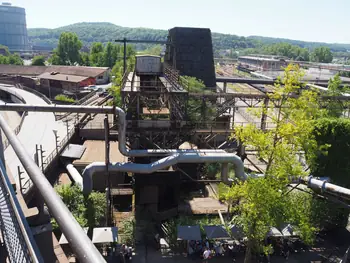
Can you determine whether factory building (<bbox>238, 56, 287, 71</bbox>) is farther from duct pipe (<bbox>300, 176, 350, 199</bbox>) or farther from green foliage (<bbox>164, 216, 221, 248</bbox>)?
green foliage (<bbox>164, 216, 221, 248</bbox>)

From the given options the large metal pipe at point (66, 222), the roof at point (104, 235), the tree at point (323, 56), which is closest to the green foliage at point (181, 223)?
the roof at point (104, 235)

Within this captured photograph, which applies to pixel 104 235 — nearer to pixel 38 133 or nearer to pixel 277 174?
pixel 277 174

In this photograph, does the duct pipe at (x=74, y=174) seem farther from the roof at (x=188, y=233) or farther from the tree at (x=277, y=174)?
the tree at (x=277, y=174)

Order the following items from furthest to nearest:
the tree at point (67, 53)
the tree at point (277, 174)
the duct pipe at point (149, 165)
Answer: the tree at point (67, 53)
the duct pipe at point (149, 165)
the tree at point (277, 174)

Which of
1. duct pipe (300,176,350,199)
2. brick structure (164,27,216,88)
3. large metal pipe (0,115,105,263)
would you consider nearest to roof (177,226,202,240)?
duct pipe (300,176,350,199)

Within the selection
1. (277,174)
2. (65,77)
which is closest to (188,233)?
(277,174)
